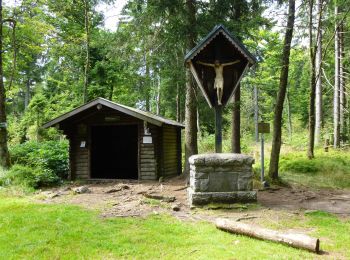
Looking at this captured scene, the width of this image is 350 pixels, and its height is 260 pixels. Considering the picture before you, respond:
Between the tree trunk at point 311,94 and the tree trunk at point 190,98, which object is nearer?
the tree trunk at point 190,98

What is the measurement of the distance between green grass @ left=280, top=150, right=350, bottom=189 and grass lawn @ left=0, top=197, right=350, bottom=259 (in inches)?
193

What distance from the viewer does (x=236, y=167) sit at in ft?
23.8

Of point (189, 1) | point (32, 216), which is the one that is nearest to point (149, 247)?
point (32, 216)

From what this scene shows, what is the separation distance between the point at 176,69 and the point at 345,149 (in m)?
9.29

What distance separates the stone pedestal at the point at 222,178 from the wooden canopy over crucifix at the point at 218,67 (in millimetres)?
1522

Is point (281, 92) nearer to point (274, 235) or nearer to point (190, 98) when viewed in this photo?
point (190, 98)

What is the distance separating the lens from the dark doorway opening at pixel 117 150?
45.3ft

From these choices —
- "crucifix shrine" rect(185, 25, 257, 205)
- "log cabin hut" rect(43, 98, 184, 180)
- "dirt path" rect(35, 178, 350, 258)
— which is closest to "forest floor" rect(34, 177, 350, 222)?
"dirt path" rect(35, 178, 350, 258)

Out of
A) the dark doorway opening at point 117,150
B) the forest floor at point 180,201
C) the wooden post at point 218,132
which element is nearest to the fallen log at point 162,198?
the forest floor at point 180,201

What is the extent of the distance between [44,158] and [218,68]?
6.96m

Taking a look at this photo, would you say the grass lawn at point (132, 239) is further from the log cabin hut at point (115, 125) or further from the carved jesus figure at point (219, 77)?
the log cabin hut at point (115, 125)

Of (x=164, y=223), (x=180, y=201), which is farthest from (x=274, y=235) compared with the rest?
(x=180, y=201)

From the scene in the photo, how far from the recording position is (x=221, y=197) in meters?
7.12

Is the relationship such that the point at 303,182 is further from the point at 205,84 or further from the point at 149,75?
the point at 149,75
